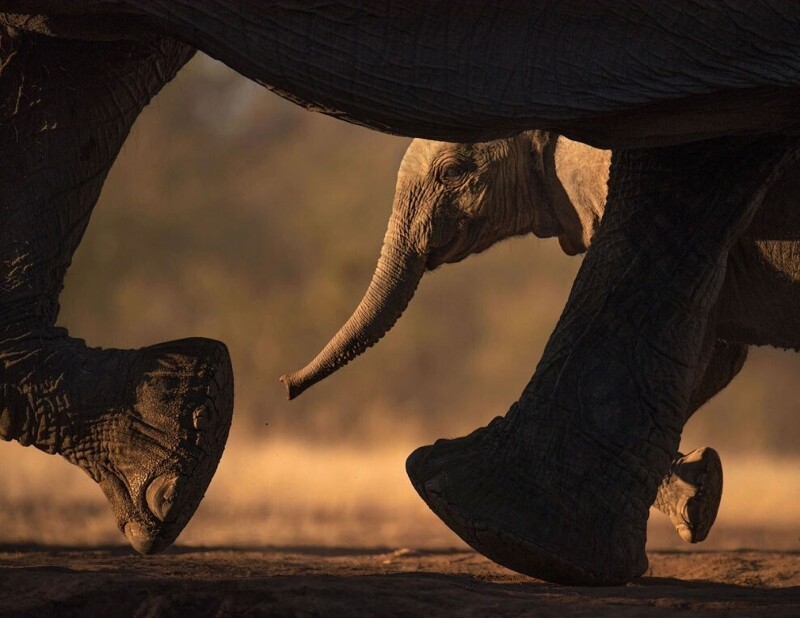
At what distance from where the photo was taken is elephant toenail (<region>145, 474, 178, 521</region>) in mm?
1546

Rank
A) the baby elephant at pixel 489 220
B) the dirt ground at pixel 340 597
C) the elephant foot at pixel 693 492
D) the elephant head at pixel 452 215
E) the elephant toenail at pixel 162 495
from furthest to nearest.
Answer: the elephant head at pixel 452 215 < the baby elephant at pixel 489 220 < the elephant foot at pixel 693 492 < the elephant toenail at pixel 162 495 < the dirt ground at pixel 340 597

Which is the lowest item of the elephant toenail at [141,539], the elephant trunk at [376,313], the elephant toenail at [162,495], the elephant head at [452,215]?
the elephant toenail at [141,539]

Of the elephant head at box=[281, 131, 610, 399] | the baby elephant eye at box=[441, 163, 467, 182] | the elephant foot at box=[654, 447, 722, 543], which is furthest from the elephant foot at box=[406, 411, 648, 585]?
the baby elephant eye at box=[441, 163, 467, 182]

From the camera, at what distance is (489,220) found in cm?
315

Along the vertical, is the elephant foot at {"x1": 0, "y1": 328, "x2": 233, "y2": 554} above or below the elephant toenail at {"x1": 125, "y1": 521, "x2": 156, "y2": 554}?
above

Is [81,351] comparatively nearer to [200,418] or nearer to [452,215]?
[200,418]

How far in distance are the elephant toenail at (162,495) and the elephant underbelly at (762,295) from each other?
3.49 ft

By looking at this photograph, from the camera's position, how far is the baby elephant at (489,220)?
9.05ft

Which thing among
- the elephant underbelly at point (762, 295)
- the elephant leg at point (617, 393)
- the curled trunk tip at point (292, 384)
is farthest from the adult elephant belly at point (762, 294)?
the curled trunk tip at point (292, 384)

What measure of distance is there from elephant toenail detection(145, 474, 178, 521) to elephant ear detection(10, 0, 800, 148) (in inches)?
17.8

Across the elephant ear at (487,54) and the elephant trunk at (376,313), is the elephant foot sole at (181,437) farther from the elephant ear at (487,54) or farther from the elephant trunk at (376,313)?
the elephant trunk at (376,313)

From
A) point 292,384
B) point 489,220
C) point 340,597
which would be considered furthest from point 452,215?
point 340,597

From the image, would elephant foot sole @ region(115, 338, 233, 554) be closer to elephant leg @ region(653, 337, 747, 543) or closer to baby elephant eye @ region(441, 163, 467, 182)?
elephant leg @ region(653, 337, 747, 543)

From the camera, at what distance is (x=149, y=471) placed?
1.57 metres
